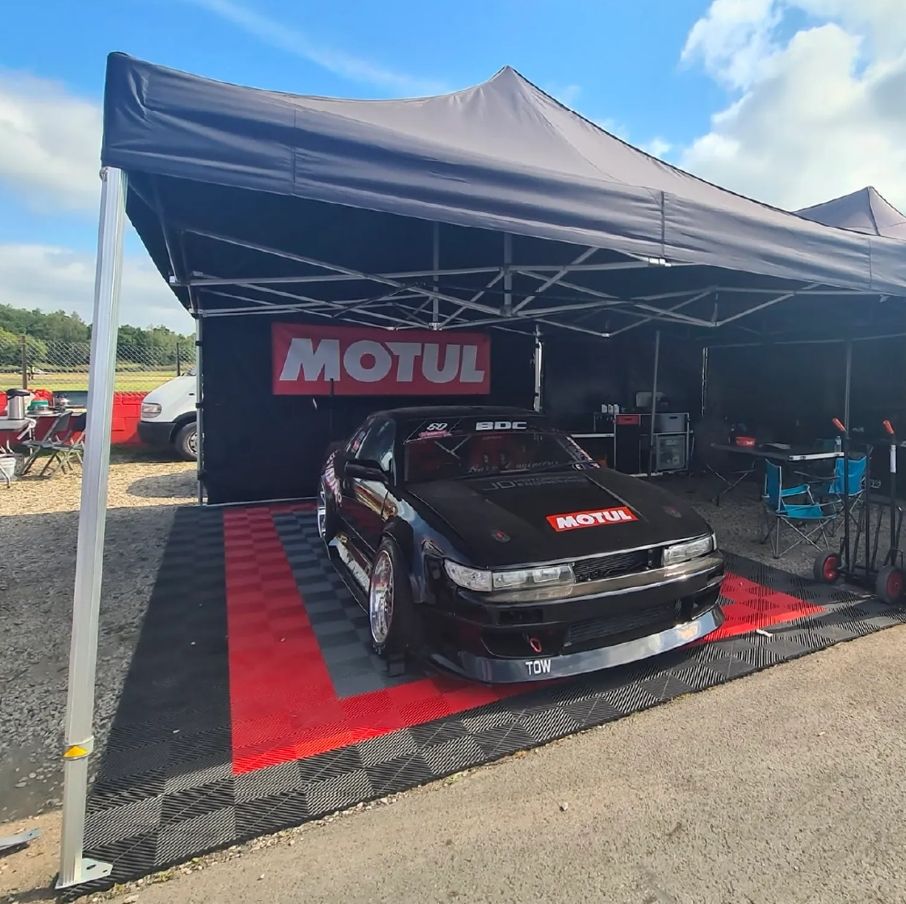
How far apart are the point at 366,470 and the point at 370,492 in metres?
0.16

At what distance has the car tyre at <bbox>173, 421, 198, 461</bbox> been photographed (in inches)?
381

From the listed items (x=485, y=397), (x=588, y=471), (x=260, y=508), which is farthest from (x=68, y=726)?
(x=485, y=397)

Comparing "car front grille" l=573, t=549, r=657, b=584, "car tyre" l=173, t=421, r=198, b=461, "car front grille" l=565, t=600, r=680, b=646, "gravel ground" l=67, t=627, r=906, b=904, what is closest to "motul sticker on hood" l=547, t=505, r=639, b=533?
"car front grille" l=573, t=549, r=657, b=584

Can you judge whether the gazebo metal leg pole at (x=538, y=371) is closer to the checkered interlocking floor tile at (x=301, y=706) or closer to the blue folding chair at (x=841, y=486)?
the blue folding chair at (x=841, y=486)

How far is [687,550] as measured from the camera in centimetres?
293

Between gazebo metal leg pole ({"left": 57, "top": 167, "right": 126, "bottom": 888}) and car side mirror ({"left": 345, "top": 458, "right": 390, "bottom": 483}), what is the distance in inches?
71.1

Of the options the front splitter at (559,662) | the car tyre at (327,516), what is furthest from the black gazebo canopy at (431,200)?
the front splitter at (559,662)

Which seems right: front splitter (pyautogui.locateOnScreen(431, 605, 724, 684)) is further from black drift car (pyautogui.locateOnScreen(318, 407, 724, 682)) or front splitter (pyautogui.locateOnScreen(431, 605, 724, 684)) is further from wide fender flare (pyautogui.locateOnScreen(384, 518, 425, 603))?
wide fender flare (pyautogui.locateOnScreen(384, 518, 425, 603))

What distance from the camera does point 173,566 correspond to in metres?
4.76

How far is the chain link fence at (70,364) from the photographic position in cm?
1286

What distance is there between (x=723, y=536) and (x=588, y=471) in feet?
8.78

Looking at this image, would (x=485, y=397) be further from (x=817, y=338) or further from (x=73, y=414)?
(x=73, y=414)

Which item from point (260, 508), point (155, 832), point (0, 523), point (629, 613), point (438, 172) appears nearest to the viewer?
point (155, 832)

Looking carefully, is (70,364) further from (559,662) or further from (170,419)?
(559,662)
